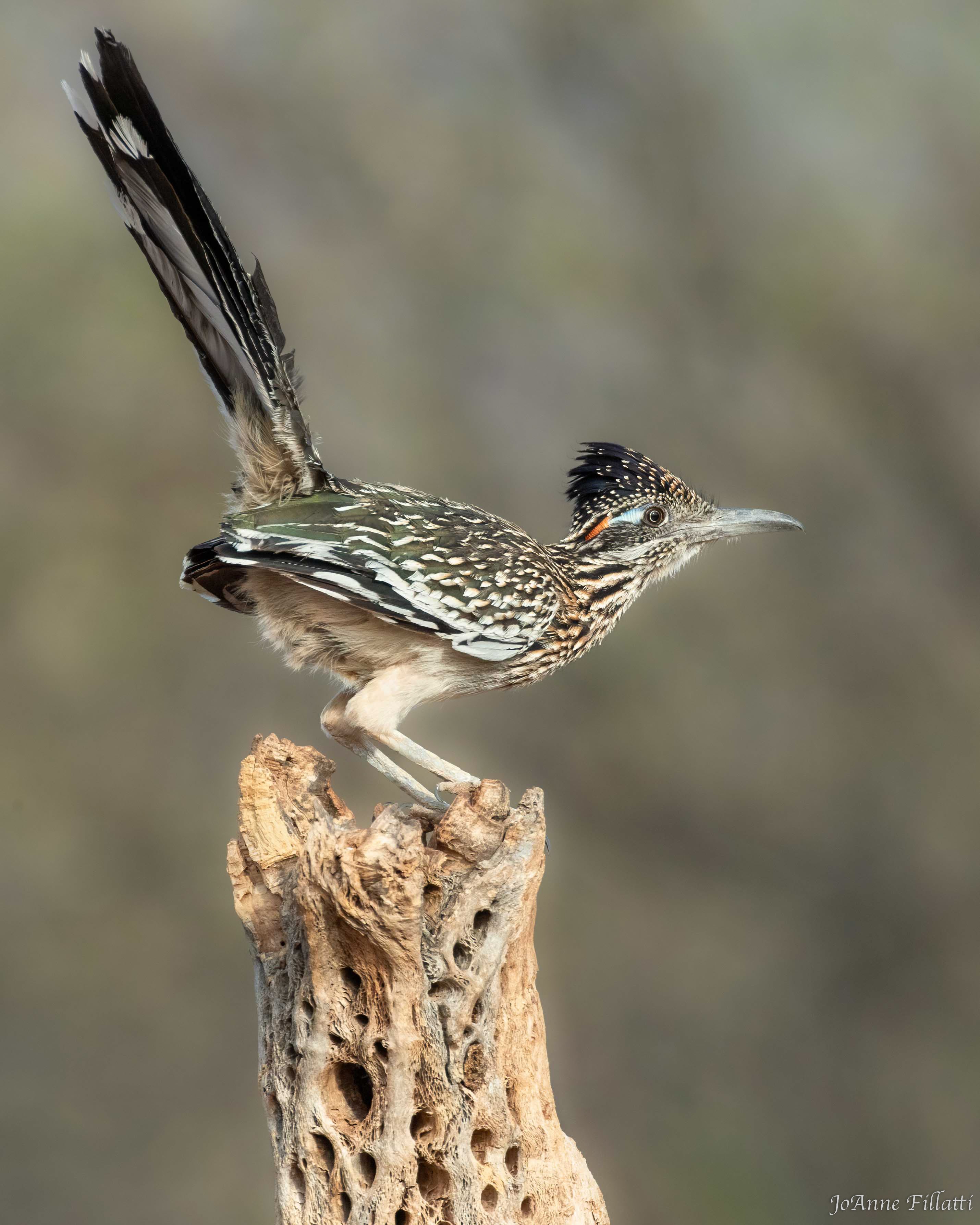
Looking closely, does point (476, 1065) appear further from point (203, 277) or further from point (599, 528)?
point (203, 277)

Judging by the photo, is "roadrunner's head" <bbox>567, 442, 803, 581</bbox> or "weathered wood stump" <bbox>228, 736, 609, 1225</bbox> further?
"roadrunner's head" <bbox>567, 442, 803, 581</bbox>

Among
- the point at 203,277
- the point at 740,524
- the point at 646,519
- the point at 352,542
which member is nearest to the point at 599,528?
the point at 646,519

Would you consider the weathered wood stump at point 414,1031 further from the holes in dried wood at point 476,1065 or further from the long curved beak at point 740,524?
the long curved beak at point 740,524

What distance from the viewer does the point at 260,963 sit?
7.42 feet

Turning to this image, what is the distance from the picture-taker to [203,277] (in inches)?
86.6

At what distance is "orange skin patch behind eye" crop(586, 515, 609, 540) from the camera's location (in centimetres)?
281

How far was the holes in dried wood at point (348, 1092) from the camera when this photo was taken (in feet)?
6.82

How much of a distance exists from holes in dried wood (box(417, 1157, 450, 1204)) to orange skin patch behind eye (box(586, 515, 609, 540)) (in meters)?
1.46

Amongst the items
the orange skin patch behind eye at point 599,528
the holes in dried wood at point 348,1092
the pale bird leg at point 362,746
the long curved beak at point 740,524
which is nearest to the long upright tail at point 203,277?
the pale bird leg at point 362,746

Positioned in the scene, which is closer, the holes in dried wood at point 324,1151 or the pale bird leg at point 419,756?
the holes in dried wood at point 324,1151

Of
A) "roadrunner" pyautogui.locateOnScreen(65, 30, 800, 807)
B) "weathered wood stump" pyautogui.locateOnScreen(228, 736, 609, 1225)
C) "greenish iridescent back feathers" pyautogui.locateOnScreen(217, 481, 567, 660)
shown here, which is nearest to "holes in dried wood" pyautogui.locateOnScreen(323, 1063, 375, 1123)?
"weathered wood stump" pyautogui.locateOnScreen(228, 736, 609, 1225)

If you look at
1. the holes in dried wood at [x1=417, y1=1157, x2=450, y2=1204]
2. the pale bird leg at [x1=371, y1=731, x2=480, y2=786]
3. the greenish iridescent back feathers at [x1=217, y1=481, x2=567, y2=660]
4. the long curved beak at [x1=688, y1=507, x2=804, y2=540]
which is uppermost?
the long curved beak at [x1=688, y1=507, x2=804, y2=540]

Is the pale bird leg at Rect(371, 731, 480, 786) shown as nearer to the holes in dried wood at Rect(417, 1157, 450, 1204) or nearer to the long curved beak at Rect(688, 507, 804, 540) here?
the holes in dried wood at Rect(417, 1157, 450, 1204)

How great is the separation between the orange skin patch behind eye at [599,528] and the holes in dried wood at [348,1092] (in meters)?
1.36
